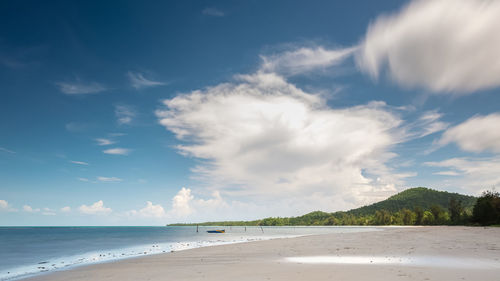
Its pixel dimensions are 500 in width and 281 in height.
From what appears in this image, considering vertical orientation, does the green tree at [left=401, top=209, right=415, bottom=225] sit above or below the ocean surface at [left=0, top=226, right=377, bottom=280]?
below

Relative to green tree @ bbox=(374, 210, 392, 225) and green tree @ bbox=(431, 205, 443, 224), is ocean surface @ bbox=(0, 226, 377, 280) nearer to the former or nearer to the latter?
green tree @ bbox=(431, 205, 443, 224)

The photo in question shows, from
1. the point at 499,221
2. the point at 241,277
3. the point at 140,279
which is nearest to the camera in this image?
the point at 241,277

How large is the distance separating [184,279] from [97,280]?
538cm

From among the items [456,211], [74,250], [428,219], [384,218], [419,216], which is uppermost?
[456,211]

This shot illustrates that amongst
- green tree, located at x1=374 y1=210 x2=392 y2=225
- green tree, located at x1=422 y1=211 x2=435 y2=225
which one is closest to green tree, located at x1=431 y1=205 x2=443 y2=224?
green tree, located at x1=422 y1=211 x2=435 y2=225

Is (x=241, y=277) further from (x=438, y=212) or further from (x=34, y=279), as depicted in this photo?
(x=438, y=212)

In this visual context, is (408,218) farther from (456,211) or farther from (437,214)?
(456,211)

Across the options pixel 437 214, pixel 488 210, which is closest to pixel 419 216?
pixel 437 214

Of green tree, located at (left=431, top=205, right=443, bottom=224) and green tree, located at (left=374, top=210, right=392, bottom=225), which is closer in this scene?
green tree, located at (left=431, top=205, right=443, bottom=224)

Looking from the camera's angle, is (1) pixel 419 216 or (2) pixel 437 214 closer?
(2) pixel 437 214

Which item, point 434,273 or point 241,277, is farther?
point 241,277

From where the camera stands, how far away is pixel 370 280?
1150 centimetres

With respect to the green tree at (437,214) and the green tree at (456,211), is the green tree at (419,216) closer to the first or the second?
the green tree at (437,214)

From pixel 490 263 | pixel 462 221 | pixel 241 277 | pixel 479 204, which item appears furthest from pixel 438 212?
pixel 241 277
